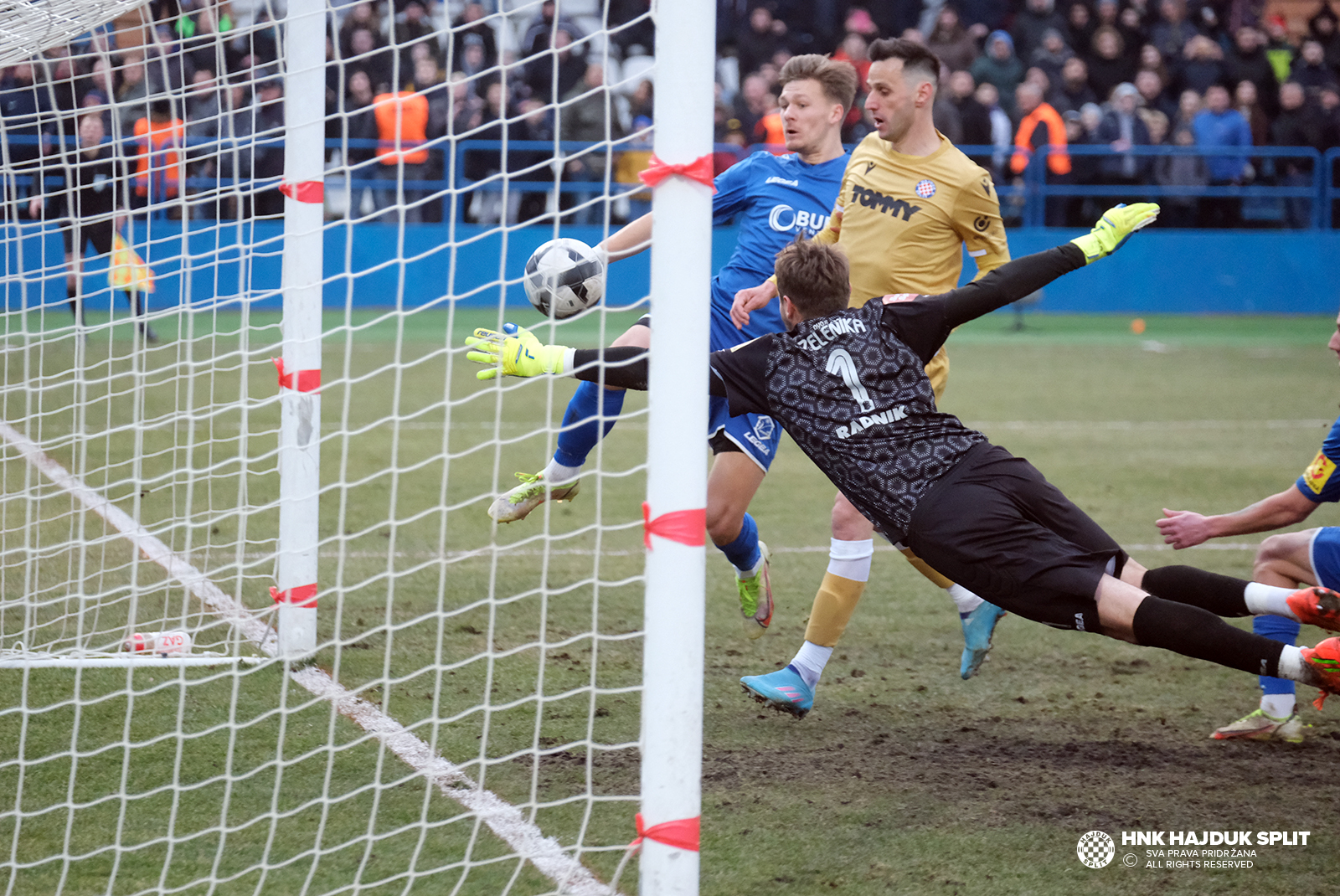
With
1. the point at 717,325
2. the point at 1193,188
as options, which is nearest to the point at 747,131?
the point at 1193,188

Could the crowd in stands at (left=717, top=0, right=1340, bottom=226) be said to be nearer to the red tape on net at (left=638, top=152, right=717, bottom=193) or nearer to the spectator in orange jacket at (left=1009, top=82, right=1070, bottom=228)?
the spectator in orange jacket at (left=1009, top=82, right=1070, bottom=228)

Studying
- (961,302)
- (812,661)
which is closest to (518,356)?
(961,302)

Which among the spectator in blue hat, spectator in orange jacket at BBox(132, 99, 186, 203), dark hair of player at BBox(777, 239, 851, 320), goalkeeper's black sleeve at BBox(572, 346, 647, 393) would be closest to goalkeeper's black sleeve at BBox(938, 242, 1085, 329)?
dark hair of player at BBox(777, 239, 851, 320)

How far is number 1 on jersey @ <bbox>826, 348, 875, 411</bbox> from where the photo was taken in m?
3.66

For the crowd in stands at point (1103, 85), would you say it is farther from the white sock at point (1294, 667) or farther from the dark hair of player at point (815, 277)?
the white sock at point (1294, 667)

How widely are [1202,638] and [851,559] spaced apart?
1431 mm

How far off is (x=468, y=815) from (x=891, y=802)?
1.18m

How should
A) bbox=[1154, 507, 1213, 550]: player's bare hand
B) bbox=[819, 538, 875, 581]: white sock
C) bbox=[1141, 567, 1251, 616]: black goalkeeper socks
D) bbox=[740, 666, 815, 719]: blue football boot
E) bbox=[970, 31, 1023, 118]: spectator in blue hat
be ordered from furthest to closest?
bbox=[970, 31, 1023, 118]: spectator in blue hat < bbox=[819, 538, 875, 581]: white sock < bbox=[740, 666, 815, 719]: blue football boot < bbox=[1154, 507, 1213, 550]: player's bare hand < bbox=[1141, 567, 1251, 616]: black goalkeeper socks

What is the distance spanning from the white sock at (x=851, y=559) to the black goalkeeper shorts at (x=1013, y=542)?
90cm

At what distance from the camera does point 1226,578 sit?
3650mm

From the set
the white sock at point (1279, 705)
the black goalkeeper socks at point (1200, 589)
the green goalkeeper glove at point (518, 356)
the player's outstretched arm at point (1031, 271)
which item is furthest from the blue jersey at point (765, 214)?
→ the white sock at point (1279, 705)

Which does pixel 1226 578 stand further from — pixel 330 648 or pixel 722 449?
pixel 330 648

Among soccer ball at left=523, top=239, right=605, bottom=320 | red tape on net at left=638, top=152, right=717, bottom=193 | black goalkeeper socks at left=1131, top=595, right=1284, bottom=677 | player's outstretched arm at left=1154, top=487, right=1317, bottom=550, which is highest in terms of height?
red tape on net at left=638, top=152, right=717, bottom=193

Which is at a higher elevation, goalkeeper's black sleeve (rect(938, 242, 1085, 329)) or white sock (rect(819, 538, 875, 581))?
goalkeeper's black sleeve (rect(938, 242, 1085, 329))
